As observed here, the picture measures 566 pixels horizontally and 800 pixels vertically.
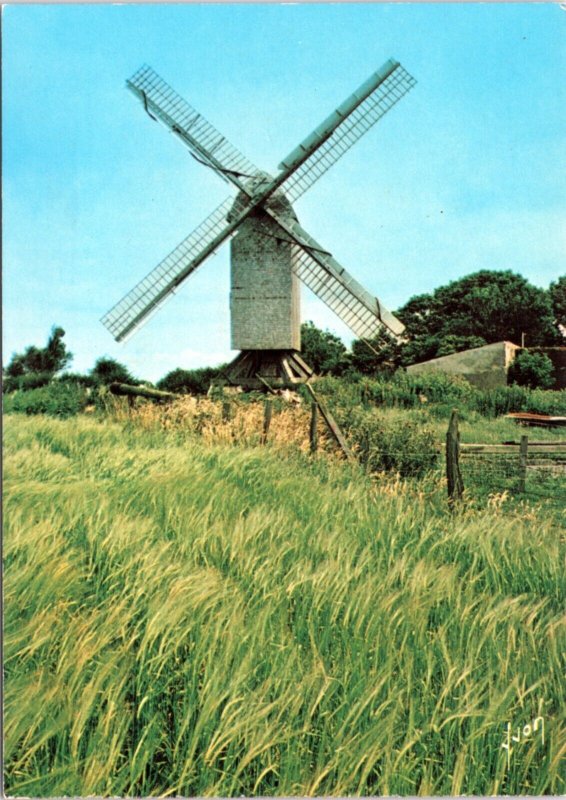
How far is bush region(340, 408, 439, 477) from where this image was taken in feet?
17.9

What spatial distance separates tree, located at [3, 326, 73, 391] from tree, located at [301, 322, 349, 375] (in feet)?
15.2

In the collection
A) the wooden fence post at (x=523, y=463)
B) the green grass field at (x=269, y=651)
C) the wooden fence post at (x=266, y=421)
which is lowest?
the green grass field at (x=269, y=651)

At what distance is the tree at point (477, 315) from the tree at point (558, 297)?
0.05 meters

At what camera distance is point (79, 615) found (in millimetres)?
2717

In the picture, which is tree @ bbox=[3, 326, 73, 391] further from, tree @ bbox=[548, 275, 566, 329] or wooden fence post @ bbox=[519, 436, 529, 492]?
wooden fence post @ bbox=[519, 436, 529, 492]

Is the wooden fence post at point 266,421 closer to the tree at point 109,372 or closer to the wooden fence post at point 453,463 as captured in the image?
the tree at point 109,372

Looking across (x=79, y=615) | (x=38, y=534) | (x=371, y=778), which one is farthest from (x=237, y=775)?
(x=38, y=534)

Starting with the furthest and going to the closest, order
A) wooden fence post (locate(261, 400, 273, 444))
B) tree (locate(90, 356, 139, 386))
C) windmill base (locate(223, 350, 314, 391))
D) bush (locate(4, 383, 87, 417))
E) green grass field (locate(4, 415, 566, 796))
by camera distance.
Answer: windmill base (locate(223, 350, 314, 391)) → wooden fence post (locate(261, 400, 273, 444)) → tree (locate(90, 356, 139, 386)) → bush (locate(4, 383, 87, 417)) → green grass field (locate(4, 415, 566, 796))

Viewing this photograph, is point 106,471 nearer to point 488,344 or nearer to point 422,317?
point 422,317

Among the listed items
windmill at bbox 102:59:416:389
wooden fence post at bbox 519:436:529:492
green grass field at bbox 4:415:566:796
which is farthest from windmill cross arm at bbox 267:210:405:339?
green grass field at bbox 4:415:566:796

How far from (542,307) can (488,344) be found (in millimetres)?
2600

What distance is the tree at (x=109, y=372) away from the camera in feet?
15.9

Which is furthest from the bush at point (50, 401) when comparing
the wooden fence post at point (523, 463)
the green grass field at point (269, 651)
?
the wooden fence post at point (523, 463)

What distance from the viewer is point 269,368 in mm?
9828
